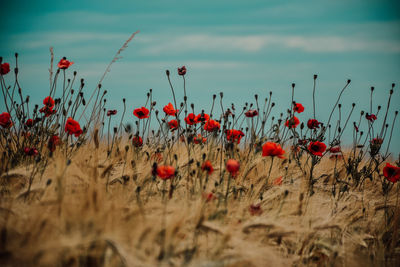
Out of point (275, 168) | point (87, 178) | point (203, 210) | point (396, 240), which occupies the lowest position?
point (396, 240)

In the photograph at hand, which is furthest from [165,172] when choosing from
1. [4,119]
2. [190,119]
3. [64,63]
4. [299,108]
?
[299,108]

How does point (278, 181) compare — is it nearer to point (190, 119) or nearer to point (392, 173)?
point (392, 173)

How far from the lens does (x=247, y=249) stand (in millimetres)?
1355

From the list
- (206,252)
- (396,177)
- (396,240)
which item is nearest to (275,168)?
(396,177)

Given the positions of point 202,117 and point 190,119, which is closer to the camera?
point 202,117

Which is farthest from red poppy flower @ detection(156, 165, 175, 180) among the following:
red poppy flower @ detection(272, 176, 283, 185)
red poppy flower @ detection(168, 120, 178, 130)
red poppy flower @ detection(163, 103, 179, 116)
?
red poppy flower @ detection(168, 120, 178, 130)

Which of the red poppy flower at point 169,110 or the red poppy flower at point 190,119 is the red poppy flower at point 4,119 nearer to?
the red poppy flower at point 169,110

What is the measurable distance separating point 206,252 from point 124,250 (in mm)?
459

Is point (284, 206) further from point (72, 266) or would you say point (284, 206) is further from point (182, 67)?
point (182, 67)

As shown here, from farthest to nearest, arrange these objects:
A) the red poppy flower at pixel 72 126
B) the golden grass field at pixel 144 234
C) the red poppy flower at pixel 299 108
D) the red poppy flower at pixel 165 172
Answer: the red poppy flower at pixel 299 108 < the red poppy flower at pixel 72 126 < the red poppy flower at pixel 165 172 < the golden grass field at pixel 144 234

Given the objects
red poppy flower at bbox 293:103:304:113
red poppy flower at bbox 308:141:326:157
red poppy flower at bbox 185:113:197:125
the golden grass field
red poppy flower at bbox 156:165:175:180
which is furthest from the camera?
red poppy flower at bbox 293:103:304:113

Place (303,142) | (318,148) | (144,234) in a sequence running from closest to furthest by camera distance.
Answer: (144,234)
(318,148)
(303,142)

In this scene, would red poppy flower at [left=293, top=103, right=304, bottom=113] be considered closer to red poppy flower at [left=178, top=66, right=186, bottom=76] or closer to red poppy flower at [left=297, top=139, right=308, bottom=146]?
red poppy flower at [left=297, top=139, right=308, bottom=146]

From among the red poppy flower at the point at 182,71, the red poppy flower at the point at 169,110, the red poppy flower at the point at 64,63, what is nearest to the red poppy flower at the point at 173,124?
the red poppy flower at the point at 169,110
